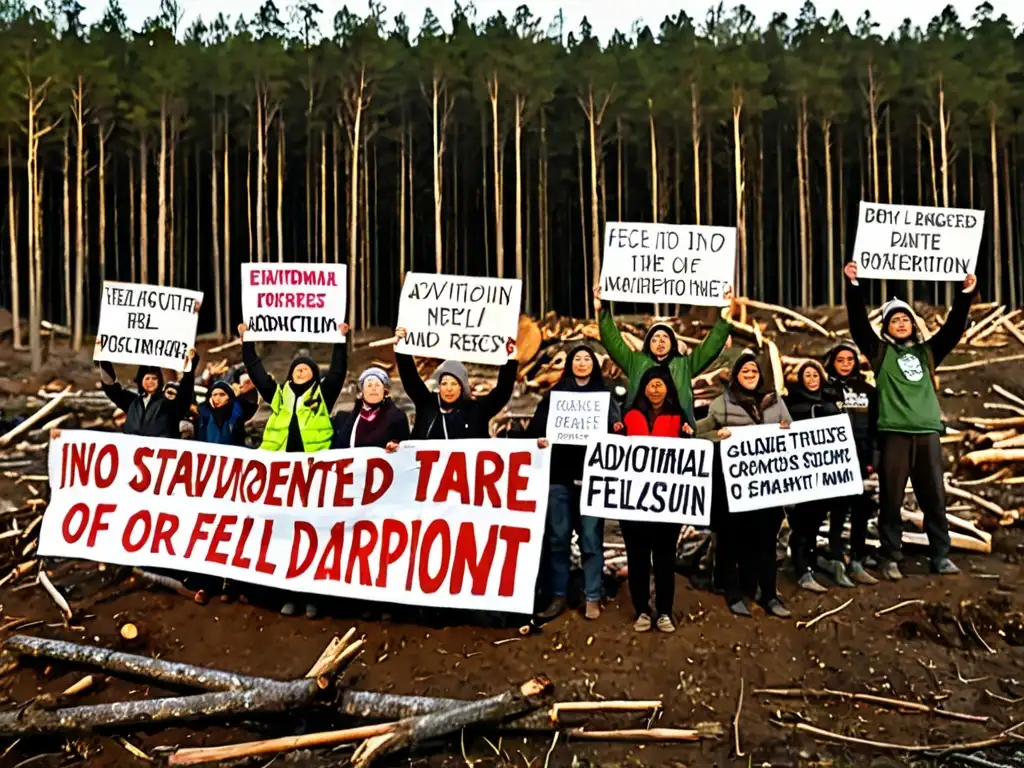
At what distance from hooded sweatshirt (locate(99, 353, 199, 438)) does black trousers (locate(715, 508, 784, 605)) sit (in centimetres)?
464

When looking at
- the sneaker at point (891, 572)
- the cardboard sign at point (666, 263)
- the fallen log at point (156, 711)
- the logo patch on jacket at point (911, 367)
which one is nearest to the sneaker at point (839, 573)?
the sneaker at point (891, 572)

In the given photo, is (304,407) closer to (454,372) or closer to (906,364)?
(454,372)

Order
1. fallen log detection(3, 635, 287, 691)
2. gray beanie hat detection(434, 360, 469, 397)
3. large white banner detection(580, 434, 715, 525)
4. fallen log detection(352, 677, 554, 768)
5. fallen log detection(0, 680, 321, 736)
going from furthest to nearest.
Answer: gray beanie hat detection(434, 360, 469, 397) → large white banner detection(580, 434, 715, 525) → fallen log detection(3, 635, 287, 691) → fallen log detection(0, 680, 321, 736) → fallen log detection(352, 677, 554, 768)

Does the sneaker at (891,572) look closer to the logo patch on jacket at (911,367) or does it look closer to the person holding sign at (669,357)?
the logo patch on jacket at (911,367)

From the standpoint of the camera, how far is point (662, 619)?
20.2ft

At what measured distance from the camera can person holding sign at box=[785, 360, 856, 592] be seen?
6750 millimetres

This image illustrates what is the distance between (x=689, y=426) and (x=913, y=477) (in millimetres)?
1965

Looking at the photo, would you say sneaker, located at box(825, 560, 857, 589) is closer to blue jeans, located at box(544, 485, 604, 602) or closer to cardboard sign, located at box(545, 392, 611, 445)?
blue jeans, located at box(544, 485, 604, 602)

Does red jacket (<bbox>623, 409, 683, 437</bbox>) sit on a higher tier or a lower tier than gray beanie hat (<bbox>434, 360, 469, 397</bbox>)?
lower

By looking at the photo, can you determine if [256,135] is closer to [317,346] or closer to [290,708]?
[317,346]

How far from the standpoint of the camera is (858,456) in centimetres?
707

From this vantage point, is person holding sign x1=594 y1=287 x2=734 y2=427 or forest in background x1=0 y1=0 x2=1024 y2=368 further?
forest in background x1=0 y1=0 x2=1024 y2=368

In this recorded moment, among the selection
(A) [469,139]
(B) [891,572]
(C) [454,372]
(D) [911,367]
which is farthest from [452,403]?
(A) [469,139]

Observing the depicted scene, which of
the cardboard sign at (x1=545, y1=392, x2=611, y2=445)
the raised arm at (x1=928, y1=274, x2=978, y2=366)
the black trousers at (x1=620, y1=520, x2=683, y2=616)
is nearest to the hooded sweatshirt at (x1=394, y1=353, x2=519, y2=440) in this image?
the cardboard sign at (x1=545, y1=392, x2=611, y2=445)
